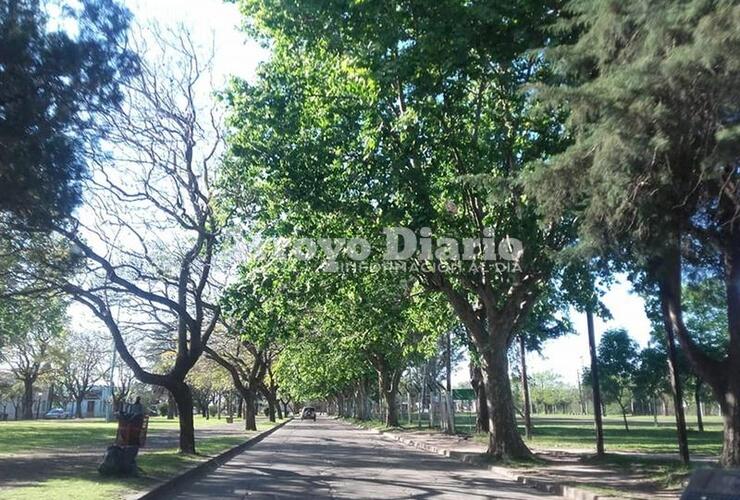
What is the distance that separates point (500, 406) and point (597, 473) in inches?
179

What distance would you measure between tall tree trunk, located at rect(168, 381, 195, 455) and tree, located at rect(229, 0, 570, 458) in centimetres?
604

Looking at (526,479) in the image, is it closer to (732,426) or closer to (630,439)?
(732,426)

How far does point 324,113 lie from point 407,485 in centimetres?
871

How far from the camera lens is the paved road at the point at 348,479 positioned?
13.0m

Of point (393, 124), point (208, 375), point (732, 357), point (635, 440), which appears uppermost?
point (393, 124)

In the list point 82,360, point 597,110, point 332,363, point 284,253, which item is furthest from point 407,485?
point 82,360

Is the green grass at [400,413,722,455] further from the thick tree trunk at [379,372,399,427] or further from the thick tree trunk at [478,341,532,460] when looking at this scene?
the thick tree trunk at [379,372,399,427]

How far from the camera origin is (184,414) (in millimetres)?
20922

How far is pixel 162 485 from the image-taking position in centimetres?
1300

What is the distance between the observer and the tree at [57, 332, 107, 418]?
67512 millimetres

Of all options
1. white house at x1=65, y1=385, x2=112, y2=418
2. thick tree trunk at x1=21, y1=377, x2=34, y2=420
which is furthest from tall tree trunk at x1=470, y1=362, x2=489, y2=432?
white house at x1=65, y1=385, x2=112, y2=418

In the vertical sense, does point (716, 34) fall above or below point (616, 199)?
above

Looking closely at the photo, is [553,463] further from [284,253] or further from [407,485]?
[284,253]

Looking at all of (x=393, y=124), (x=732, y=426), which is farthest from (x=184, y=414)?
(x=732, y=426)
